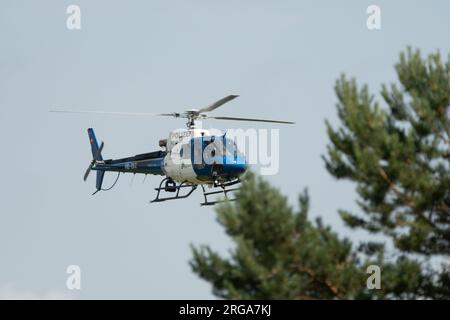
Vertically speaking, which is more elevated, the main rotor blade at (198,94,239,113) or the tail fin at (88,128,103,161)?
the main rotor blade at (198,94,239,113)

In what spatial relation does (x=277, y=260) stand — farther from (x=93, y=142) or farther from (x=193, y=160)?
(x=93, y=142)

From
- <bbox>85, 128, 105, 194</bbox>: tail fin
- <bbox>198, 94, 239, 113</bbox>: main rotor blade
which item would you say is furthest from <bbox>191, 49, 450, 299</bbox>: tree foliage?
<bbox>85, 128, 105, 194</bbox>: tail fin

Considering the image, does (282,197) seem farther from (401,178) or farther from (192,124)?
(192,124)

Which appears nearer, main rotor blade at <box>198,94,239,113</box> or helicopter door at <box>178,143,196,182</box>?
main rotor blade at <box>198,94,239,113</box>

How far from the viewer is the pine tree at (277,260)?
29.1 meters

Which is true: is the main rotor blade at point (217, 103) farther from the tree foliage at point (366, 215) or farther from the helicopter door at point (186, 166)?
the tree foliage at point (366, 215)

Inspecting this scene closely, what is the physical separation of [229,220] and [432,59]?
7.90 m

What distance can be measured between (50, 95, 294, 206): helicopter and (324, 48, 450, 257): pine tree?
28.0 feet

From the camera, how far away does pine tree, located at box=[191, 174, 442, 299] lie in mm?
29094

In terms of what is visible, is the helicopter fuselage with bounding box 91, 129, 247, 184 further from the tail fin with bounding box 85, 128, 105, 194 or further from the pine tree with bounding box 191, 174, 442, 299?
the pine tree with bounding box 191, 174, 442, 299

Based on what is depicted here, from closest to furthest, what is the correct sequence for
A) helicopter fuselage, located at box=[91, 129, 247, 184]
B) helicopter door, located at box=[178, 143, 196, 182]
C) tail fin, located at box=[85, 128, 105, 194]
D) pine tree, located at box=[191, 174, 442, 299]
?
pine tree, located at box=[191, 174, 442, 299], helicopter fuselage, located at box=[91, 129, 247, 184], helicopter door, located at box=[178, 143, 196, 182], tail fin, located at box=[85, 128, 105, 194]

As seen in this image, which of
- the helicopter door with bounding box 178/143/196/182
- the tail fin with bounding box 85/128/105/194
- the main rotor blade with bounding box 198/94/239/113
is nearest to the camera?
the main rotor blade with bounding box 198/94/239/113

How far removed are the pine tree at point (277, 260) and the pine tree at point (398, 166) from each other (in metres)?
1.96

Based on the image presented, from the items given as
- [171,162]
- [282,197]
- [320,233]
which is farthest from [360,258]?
[171,162]
